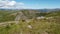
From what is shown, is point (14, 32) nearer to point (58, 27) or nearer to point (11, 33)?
point (11, 33)

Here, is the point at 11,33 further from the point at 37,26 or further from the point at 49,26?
the point at 49,26

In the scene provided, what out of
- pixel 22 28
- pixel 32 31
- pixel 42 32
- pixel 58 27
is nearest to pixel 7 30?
pixel 22 28

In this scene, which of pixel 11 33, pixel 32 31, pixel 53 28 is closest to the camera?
pixel 11 33

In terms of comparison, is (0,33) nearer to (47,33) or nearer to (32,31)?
(32,31)

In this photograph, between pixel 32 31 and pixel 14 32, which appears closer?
pixel 14 32

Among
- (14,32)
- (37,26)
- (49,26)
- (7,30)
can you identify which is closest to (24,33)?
(14,32)

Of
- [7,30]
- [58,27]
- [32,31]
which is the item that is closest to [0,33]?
[7,30]

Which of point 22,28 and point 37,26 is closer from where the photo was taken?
point 22,28

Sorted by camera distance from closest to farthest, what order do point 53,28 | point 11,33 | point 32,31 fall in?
point 11,33, point 32,31, point 53,28
